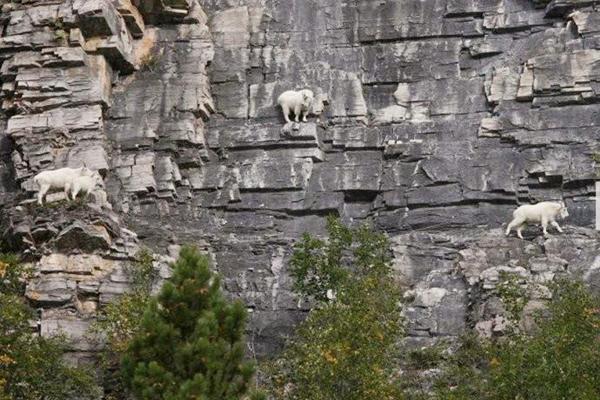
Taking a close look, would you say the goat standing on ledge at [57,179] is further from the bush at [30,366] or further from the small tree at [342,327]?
the small tree at [342,327]

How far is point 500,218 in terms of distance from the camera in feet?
122

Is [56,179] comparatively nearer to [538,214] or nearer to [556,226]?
[538,214]

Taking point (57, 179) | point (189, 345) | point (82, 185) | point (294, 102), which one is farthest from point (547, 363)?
point (294, 102)

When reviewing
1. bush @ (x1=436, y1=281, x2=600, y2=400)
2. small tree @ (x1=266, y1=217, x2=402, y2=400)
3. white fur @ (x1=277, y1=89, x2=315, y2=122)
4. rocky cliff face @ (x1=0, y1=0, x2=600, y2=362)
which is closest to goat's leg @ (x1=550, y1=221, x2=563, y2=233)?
rocky cliff face @ (x1=0, y1=0, x2=600, y2=362)

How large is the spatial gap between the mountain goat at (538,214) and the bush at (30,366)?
42.3 ft

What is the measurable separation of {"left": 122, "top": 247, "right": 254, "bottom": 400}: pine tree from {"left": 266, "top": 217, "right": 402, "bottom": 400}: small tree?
246cm

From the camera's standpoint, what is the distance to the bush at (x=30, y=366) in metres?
27.3

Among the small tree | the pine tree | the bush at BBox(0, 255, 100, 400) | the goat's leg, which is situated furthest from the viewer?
the goat's leg

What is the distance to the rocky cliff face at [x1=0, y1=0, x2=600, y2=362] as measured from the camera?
3453cm

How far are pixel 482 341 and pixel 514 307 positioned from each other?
1.63m

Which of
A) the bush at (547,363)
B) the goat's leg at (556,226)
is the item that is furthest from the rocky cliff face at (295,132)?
the bush at (547,363)

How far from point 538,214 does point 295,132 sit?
8.69 meters

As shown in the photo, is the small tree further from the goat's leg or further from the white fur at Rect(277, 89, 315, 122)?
the white fur at Rect(277, 89, 315, 122)

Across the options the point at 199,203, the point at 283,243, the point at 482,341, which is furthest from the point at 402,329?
the point at 199,203
